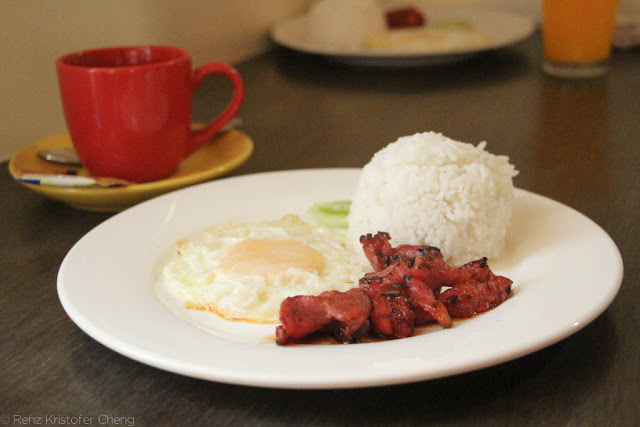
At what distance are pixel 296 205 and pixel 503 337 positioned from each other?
655mm

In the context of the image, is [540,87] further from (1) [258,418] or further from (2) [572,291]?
(1) [258,418]

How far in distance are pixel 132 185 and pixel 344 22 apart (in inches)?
64.4

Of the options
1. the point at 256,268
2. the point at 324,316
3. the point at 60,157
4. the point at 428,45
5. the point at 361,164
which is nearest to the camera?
the point at 324,316

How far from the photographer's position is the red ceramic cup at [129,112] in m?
1.49

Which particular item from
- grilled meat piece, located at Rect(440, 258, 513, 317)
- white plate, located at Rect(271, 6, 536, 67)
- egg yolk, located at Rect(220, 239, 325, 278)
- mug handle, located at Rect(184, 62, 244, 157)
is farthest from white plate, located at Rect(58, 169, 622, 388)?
white plate, located at Rect(271, 6, 536, 67)

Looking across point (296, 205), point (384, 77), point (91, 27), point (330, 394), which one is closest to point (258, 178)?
point (296, 205)

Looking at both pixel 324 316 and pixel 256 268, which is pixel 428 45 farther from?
pixel 324 316

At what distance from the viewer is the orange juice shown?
2574mm

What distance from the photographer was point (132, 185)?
1.48 m

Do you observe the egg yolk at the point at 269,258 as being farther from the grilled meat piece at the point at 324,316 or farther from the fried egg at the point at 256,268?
the grilled meat piece at the point at 324,316

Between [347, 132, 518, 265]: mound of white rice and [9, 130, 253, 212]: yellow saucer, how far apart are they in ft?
1.56

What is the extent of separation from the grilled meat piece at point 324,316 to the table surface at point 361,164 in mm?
80

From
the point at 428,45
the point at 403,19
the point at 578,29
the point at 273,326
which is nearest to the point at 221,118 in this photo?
the point at 273,326

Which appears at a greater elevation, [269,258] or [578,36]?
[269,258]
